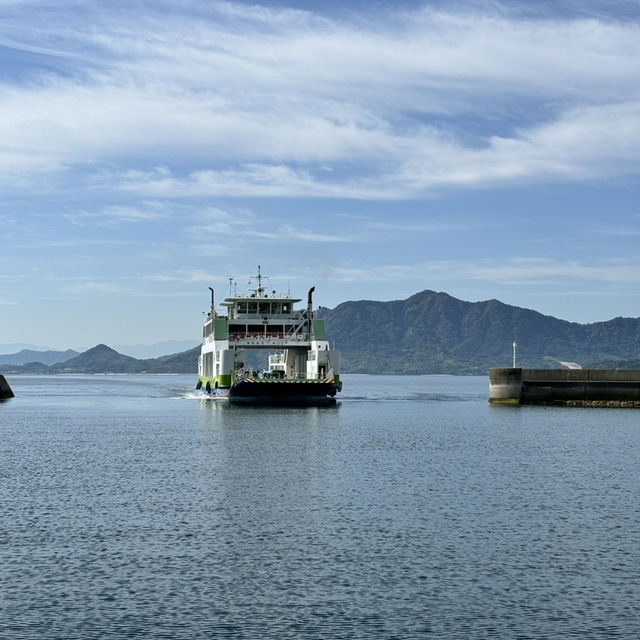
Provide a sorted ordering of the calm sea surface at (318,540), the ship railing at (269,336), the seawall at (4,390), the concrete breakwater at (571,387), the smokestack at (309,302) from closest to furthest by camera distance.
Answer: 1. the calm sea surface at (318,540)
2. the ship railing at (269,336)
3. the smokestack at (309,302)
4. the concrete breakwater at (571,387)
5. the seawall at (4,390)

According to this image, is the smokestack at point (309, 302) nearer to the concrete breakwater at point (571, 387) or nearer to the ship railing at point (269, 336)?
the ship railing at point (269, 336)

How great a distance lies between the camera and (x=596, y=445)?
5728cm

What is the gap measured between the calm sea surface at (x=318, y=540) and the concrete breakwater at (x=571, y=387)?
138 feet

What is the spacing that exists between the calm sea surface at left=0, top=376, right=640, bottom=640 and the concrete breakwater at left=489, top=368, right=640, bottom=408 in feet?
138

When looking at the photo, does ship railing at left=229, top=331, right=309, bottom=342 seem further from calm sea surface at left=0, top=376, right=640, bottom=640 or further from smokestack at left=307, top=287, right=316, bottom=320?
calm sea surface at left=0, top=376, right=640, bottom=640

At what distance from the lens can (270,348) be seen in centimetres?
9206

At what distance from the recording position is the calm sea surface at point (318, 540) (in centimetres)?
1983

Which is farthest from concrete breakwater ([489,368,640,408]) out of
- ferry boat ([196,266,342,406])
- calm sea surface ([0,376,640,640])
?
calm sea surface ([0,376,640,640])

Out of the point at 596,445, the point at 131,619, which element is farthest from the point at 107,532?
the point at 596,445

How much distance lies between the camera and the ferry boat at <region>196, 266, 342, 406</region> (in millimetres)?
84688

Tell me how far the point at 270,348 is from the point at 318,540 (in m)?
64.8

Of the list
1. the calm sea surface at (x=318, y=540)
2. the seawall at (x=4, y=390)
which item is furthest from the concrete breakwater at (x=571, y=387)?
the seawall at (x=4, y=390)

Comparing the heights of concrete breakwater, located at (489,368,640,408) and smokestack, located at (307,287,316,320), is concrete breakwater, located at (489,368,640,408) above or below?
below

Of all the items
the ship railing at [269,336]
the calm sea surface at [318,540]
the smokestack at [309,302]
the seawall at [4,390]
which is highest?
the smokestack at [309,302]
